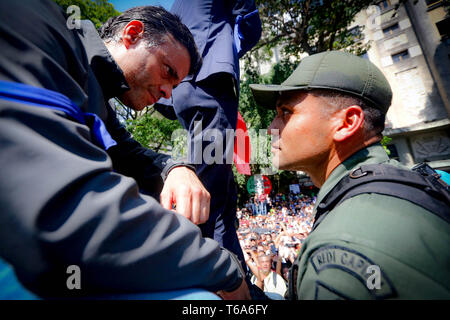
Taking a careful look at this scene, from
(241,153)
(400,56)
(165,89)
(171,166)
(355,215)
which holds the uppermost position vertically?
(400,56)

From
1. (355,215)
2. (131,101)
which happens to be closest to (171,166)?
(131,101)

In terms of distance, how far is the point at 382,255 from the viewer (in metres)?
0.76

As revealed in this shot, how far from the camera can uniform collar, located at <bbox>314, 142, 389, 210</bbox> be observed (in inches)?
53.3

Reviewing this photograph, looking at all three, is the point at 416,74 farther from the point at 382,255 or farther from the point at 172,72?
the point at 382,255

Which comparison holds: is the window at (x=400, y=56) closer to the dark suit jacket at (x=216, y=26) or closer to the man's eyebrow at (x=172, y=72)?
the dark suit jacket at (x=216, y=26)

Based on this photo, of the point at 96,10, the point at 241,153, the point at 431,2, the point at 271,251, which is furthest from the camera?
the point at 431,2

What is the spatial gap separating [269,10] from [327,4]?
238 cm

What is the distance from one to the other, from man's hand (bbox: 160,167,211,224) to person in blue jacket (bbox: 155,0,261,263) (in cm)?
84

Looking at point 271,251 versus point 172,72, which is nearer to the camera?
point 172,72

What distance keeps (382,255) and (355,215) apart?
0.58 ft

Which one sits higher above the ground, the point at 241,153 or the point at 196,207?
the point at 241,153

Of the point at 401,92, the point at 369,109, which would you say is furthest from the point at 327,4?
the point at 401,92

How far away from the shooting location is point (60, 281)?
0.42 meters
